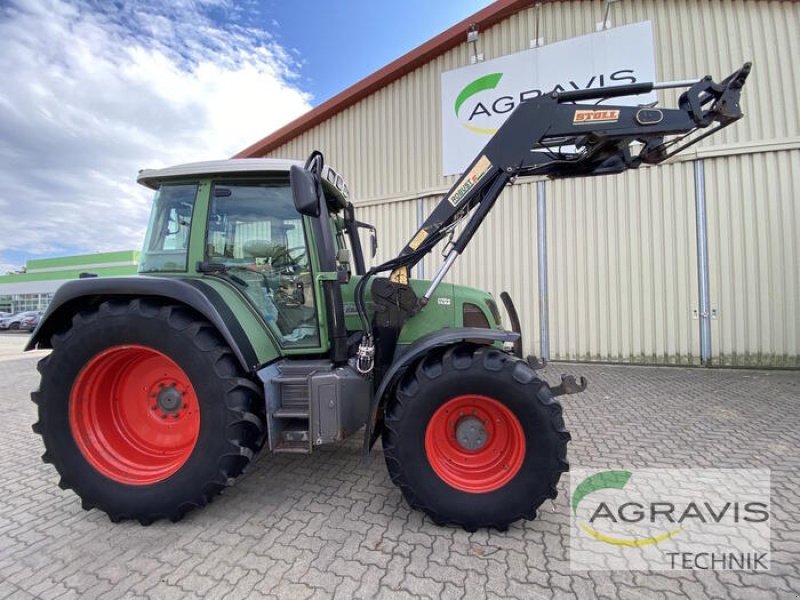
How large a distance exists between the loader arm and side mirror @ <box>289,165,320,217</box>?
2.42 ft

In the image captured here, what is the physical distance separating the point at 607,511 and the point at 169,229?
144 inches

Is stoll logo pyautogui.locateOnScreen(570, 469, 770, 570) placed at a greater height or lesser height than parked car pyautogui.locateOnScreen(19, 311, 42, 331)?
lesser

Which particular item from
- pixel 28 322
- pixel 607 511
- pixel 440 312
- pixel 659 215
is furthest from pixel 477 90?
pixel 28 322

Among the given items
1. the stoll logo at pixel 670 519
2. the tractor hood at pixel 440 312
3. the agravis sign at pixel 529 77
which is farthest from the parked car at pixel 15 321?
the stoll logo at pixel 670 519

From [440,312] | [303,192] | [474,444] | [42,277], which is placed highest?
[42,277]

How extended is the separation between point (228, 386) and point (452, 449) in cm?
147

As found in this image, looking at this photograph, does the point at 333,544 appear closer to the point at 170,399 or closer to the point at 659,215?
the point at 170,399

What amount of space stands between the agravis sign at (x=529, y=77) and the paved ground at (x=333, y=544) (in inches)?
243

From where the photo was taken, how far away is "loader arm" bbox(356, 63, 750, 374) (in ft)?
7.98

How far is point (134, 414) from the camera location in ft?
8.93

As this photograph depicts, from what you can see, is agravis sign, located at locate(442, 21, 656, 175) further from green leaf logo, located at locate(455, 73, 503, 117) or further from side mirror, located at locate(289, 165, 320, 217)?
side mirror, located at locate(289, 165, 320, 217)

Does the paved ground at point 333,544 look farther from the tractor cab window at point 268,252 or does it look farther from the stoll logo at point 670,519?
the tractor cab window at point 268,252

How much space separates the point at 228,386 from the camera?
232 cm

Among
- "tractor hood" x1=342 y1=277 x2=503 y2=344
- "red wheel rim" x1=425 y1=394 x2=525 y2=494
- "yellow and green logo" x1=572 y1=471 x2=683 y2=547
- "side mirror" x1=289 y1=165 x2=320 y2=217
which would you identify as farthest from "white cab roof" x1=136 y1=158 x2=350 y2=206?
"yellow and green logo" x1=572 y1=471 x2=683 y2=547
